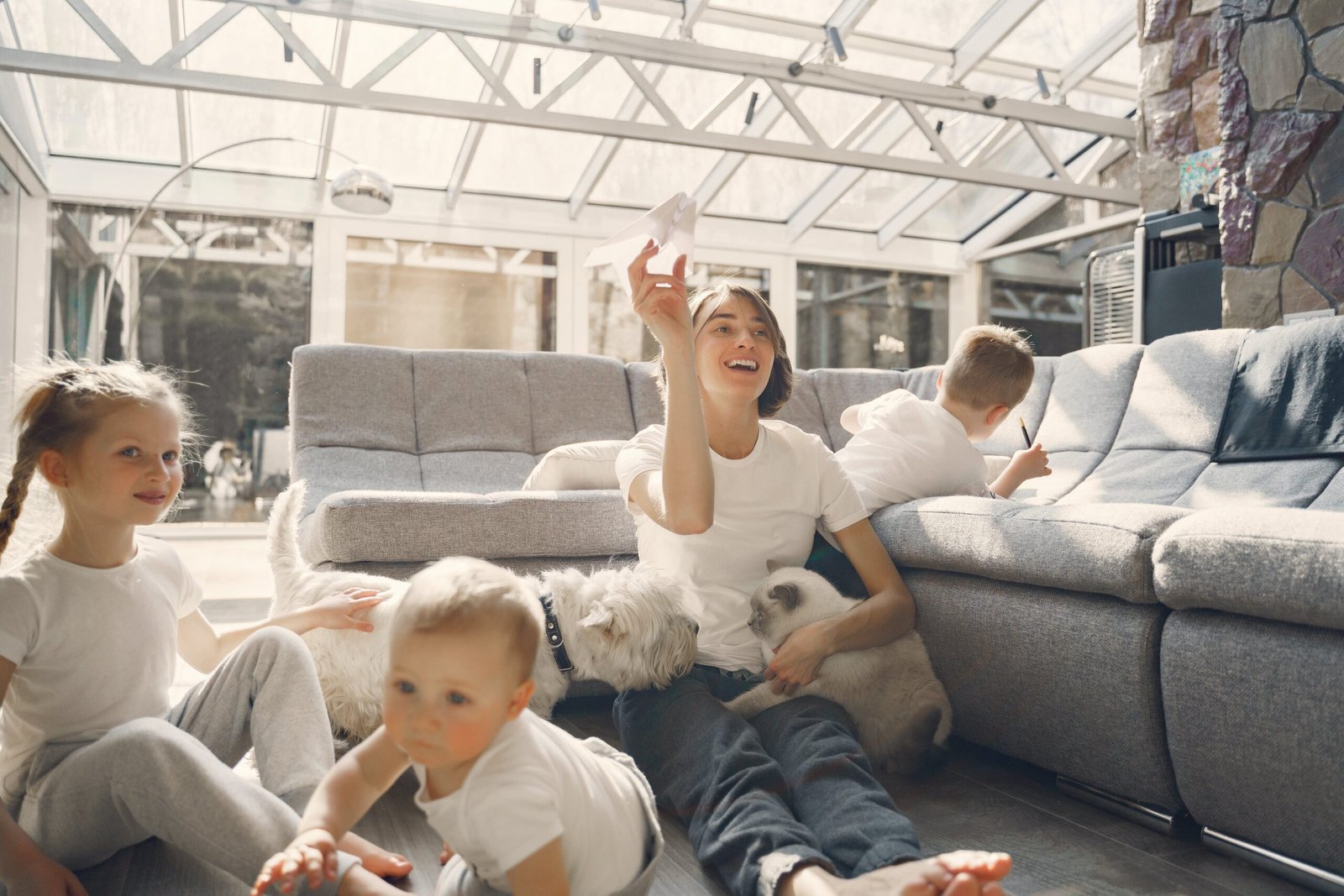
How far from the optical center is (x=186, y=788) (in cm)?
112

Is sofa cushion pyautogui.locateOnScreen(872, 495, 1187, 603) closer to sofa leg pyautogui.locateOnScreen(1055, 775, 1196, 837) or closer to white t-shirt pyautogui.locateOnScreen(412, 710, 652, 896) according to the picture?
sofa leg pyautogui.locateOnScreen(1055, 775, 1196, 837)

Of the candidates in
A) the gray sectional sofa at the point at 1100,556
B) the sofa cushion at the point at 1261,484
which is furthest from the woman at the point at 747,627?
the sofa cushion at the point at 1261,484

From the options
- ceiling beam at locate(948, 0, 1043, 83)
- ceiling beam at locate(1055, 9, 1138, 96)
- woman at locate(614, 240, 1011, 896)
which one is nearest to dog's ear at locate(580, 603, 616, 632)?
woman at locate(614, 240, 1011, 896)

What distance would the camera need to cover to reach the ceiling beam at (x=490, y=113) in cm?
454

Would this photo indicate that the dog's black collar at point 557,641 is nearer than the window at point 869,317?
Yes

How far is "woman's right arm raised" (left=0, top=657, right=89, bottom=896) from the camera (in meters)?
1.08

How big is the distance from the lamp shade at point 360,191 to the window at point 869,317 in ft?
13.4

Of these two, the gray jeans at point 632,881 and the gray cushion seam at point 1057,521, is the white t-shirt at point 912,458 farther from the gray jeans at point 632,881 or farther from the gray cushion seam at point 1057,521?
the gray jeans at point 632,881

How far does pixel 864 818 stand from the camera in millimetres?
1242

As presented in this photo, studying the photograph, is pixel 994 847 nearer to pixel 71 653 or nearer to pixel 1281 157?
pixel 71 653

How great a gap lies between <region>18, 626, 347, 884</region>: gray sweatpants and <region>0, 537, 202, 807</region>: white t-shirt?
4 cm

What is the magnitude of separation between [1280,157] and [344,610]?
162 inches

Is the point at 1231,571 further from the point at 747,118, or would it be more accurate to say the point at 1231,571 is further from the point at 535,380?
the point at 747,118

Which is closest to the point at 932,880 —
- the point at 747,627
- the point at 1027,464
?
the point at 747,627
